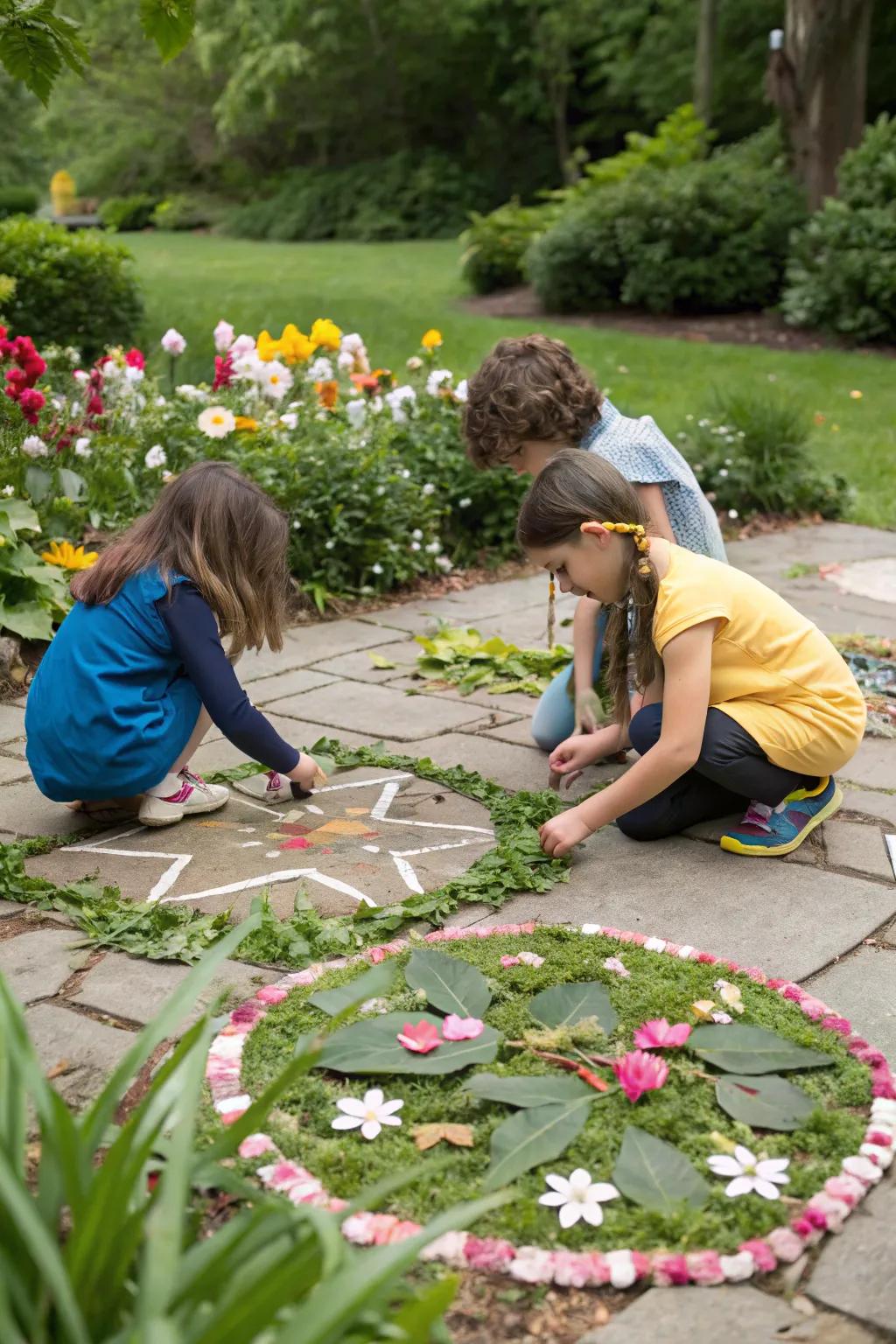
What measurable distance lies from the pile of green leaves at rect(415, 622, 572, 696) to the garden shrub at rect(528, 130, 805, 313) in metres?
9.81

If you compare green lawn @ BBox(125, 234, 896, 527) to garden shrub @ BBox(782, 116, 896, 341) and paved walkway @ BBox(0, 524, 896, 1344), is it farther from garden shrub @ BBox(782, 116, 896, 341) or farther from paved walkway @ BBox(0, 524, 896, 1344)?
paved walkway @ BBox(0, 524, 896, 1344)

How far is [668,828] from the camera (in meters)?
2.92

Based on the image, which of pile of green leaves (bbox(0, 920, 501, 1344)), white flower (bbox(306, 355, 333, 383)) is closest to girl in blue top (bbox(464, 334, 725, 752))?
pile of green leaves (bbox(0, 920, 501, 1344))

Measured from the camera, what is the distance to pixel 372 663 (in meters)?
4.33

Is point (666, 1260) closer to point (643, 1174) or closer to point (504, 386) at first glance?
point (643, 1174)

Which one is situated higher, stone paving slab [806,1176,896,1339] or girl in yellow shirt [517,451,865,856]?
girl in yellow shirt [517,451,865,856]

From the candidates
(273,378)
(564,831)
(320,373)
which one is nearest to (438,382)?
(320,373)

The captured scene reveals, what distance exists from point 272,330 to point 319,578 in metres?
6.95

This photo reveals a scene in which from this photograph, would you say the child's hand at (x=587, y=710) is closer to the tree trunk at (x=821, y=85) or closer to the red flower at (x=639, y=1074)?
the red flower at (x=639, y=1074)

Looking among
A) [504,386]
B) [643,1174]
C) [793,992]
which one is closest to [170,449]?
[504,386]

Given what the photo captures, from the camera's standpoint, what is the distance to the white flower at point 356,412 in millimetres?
5324

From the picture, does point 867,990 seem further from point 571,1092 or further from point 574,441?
point 574,441

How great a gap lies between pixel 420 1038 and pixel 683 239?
12561 millimetres

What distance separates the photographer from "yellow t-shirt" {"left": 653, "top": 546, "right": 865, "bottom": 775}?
2797 millimetres
